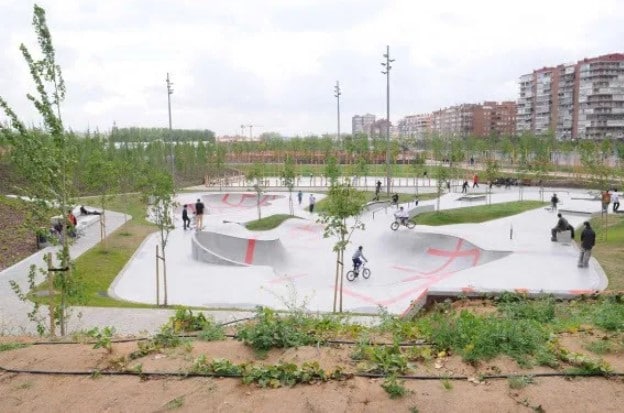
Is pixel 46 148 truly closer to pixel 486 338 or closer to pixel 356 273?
pixel 486 338

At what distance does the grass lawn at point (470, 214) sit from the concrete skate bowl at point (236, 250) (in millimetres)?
11272

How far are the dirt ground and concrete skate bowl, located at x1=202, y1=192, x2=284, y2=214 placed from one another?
34.6 metres

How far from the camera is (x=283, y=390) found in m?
6.00

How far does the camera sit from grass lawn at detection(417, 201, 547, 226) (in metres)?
29.9

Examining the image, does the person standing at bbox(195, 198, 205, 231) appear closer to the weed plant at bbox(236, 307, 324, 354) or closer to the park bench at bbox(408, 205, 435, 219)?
the park bench at bbox(408, 205, 435, 219)

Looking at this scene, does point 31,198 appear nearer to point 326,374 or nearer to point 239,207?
point 326,374

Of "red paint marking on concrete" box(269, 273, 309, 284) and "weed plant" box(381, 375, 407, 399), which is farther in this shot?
"red paint marking on concrete" box(269, 273, 309, 284)

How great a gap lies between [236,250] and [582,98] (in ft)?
321

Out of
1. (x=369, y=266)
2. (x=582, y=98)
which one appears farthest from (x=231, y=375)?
(x=582, y=98)

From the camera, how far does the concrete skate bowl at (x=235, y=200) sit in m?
42.2

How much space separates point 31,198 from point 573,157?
260ft

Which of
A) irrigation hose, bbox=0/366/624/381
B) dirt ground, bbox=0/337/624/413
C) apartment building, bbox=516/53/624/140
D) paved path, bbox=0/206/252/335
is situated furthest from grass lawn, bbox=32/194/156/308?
apartment building, bbox=516/53/624/140

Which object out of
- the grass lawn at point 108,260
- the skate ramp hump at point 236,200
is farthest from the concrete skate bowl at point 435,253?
the skate ramp hump at point 236,200

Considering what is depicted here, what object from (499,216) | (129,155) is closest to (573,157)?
(499,216)
